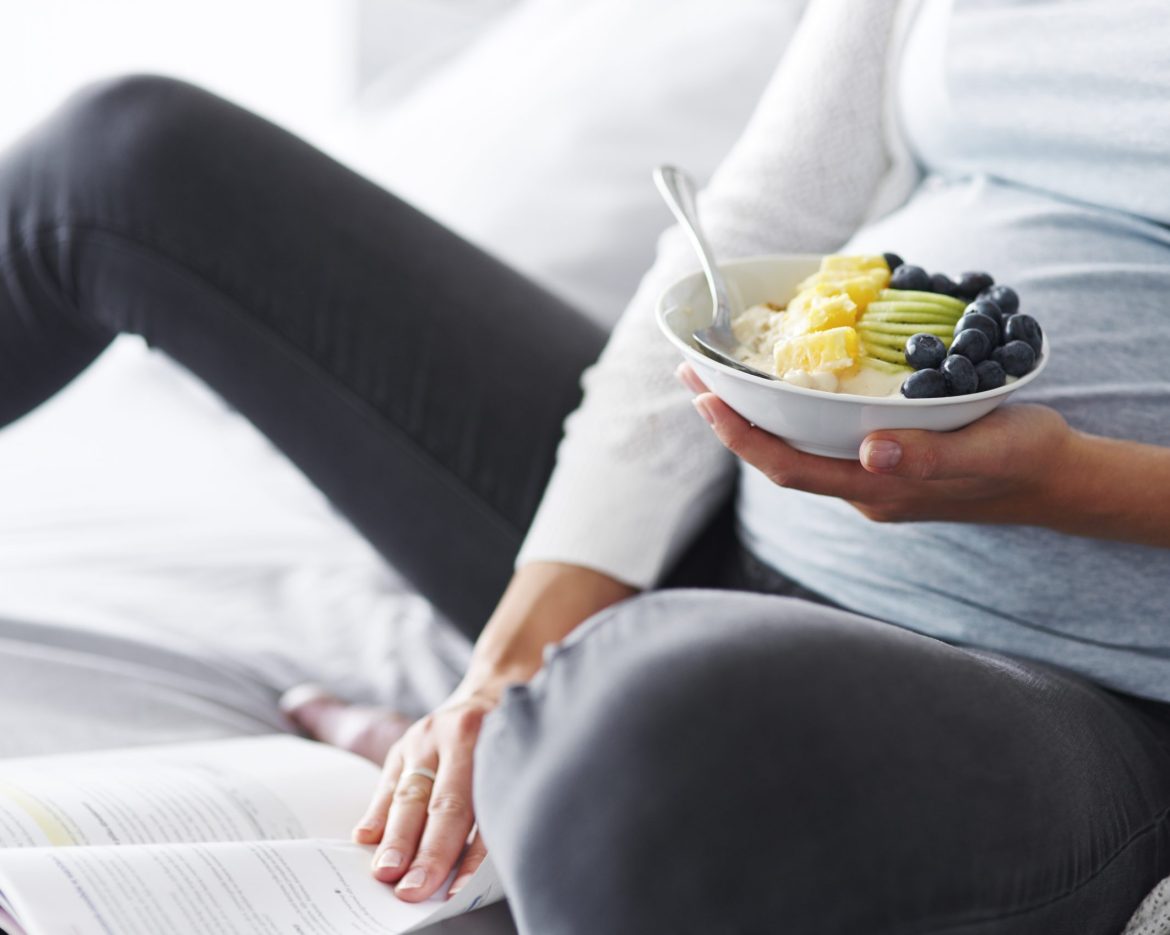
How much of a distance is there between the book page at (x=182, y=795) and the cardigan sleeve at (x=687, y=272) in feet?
0.70

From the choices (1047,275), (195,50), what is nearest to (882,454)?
(1047,275)

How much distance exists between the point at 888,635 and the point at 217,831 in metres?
0.42

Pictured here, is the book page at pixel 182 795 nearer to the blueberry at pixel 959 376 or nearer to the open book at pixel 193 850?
the open book at pixel 193 850

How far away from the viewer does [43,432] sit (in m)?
1.34

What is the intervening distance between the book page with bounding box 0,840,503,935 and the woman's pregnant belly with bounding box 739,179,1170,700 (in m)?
0.32

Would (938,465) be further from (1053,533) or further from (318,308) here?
(318,308)

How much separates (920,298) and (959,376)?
0.07m

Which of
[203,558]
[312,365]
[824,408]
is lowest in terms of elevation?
[203,558]

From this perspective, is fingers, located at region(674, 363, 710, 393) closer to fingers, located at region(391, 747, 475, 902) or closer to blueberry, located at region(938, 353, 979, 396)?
blueberry, located at region(938, 353, 979, 396)

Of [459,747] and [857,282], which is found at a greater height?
[857,282]

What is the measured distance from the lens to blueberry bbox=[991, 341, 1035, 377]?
55cm

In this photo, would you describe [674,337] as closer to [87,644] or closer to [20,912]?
[20,912]

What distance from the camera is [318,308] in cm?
88

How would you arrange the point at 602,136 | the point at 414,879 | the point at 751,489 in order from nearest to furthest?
the point at 414,879 → the point at 751,489 → the point at 602,136
